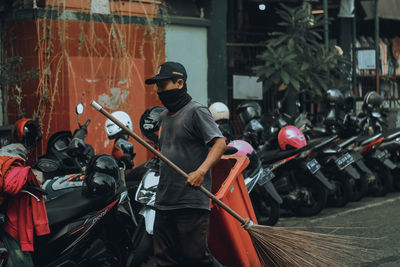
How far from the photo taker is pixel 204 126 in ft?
14.1

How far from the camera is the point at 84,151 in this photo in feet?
21.2

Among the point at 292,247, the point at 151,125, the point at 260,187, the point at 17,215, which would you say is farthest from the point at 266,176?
the point at 17,215

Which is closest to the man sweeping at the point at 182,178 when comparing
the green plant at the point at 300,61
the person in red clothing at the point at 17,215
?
the person in red clothing at the point at 17,215

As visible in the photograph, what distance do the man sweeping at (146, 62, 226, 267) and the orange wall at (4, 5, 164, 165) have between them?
525 centimetres

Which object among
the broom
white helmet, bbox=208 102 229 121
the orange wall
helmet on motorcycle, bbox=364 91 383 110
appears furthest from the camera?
helmet on motorcycle, bbox=364 91 383 110

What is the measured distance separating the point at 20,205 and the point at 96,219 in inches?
25.3

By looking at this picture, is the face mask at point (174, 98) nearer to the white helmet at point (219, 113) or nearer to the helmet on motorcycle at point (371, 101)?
the white helmet at point (219, 113)

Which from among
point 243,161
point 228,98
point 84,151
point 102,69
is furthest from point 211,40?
point 243,161

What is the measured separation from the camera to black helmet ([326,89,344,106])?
34.1ft

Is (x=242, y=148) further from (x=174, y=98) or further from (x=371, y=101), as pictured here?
(x=371, y=101)

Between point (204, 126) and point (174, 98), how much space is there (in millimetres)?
300

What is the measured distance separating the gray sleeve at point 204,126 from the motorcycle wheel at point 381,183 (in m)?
6.50

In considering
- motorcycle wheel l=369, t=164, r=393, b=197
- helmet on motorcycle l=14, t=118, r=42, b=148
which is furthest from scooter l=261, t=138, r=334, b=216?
helmet on motorcycle l=14, t=118, r=42, b=148

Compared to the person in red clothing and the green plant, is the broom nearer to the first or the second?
the person in red clothing
